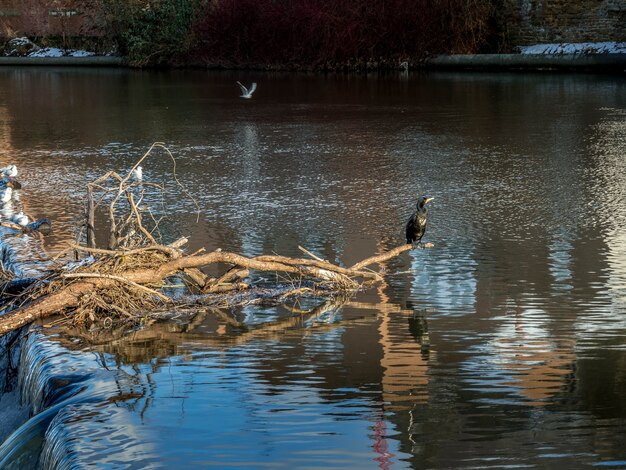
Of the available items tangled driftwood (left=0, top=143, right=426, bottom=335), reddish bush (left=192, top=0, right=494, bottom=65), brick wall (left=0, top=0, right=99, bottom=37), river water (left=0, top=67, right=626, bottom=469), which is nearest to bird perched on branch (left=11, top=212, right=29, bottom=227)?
river water (left=0, top=67, right=626, bottom=469)

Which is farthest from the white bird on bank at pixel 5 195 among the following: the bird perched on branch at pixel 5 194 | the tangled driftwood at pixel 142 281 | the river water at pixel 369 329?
the tangled driftwood at pixel 142 281

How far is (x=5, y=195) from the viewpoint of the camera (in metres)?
9.67

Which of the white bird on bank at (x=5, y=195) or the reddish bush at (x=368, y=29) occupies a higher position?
the reddish bush at (x=368, y=29)

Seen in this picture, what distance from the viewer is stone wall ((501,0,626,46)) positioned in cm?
2972

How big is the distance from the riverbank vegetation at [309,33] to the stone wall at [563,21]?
0.57 metres

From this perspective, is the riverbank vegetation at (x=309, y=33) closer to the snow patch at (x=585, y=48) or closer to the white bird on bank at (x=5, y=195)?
the snow patch at (x=585, y=48)

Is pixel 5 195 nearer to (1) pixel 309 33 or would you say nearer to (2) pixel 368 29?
(2) pixel 368 29

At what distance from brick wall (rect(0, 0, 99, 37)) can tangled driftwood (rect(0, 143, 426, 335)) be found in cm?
3832

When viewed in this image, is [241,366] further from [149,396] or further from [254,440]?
[254,440]

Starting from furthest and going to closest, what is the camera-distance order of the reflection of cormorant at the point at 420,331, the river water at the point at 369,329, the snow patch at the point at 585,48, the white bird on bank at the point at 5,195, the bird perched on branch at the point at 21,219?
the snow patch at the point at 585,48 → the white bird on bank at the point at 5,195 → the bird perched on branch at the point at 21,219 → the reflection of cormorant at the point at 420,331 → the river water at the point at 369,329

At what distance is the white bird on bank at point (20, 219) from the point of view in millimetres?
8452

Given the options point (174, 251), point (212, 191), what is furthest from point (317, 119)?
point (174, 251)

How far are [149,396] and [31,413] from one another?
790mm

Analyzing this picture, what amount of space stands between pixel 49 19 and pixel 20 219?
1515 inches
